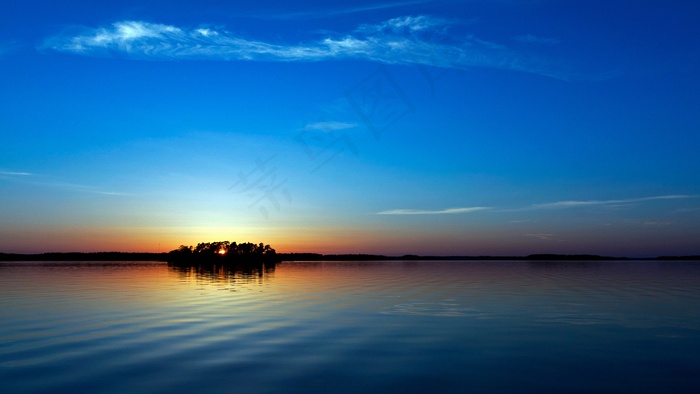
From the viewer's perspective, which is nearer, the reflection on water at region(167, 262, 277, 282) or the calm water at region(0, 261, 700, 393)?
the calm water at region(0, 261, 700, 393)

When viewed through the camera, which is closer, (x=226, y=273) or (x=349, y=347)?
(x=349, y=347)

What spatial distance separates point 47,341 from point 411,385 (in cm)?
1655

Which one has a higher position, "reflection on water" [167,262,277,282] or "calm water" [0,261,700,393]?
"reflection on water" [167,262,277,282]

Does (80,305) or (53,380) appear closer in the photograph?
(53,380)

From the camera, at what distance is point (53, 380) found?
15.8 m

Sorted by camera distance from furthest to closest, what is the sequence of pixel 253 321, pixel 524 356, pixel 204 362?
pixel 253 321
pixel 524 356
pixel 204 362

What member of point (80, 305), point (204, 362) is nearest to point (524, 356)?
point (204, 362)

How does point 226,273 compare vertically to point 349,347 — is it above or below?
above

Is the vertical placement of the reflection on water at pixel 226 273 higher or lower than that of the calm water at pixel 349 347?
higher

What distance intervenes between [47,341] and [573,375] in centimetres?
2122

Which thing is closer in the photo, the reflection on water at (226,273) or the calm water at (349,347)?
the calm water at (349,347)

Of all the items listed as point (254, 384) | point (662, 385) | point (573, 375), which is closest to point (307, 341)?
point (254, 384)

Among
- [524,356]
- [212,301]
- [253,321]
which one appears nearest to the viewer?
[524,356]

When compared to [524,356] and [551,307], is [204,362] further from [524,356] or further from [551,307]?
[551,307]
